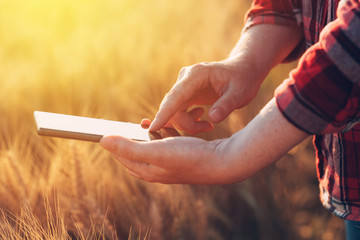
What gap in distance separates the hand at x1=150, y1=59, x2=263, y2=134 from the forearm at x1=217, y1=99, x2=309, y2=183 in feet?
0.59

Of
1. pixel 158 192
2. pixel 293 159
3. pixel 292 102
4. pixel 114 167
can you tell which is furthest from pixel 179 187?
pixel 292 102

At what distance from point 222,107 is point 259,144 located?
25cm

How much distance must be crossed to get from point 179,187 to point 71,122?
1.44ft

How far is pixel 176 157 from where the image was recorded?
2.45 ft

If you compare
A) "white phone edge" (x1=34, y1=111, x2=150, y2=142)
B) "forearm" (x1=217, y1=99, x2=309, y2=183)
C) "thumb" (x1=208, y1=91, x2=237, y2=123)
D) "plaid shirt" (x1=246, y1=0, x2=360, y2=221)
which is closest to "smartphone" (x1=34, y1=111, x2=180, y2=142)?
"white phone edge" (x1=34, y1=111, x2=150, y2=142)

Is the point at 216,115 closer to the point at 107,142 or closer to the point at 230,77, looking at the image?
the point at 230,77

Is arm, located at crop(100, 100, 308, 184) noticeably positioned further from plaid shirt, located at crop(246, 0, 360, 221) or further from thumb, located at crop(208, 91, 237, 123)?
thumb, located at crop(208, 91, 237, 123)

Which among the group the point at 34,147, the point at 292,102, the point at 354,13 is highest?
the point at 354,13

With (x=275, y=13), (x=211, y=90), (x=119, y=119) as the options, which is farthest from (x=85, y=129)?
(x=119, y=119)

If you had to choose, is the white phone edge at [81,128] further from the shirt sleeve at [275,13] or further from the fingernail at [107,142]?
the shirt sleeve at [275,13]

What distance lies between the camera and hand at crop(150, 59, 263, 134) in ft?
2.90

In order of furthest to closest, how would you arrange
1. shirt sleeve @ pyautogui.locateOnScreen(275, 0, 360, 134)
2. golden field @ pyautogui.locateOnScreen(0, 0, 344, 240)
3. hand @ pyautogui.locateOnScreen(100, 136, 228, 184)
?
→ golden field @ pyautogui.locateOnScreen(0, 0, 344, 240) → hand @ pyautogui.locateOnScreen(100, 136, 228, 184) → shirt sleeve @ pyautogui.locateOnScreen(275, 0, 360, 134)

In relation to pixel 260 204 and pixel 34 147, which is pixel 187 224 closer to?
pixel 260 204

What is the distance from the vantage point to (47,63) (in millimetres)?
1715
